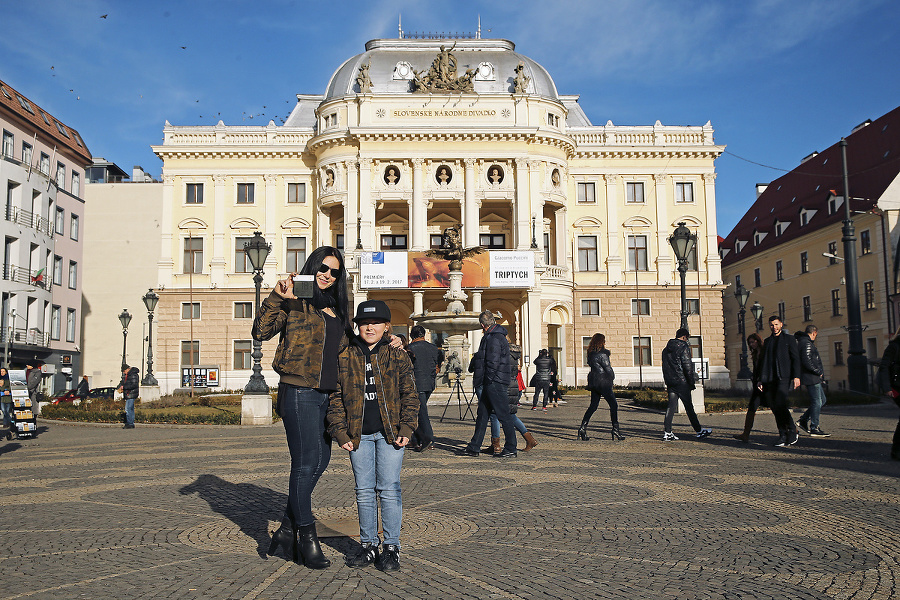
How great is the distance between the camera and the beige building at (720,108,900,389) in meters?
45.7

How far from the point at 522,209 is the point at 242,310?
19070 millimetres

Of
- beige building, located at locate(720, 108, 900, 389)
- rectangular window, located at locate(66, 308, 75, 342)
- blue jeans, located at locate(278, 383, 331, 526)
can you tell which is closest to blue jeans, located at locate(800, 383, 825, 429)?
blue jeans, located at locate(278, 383, 331, 526)

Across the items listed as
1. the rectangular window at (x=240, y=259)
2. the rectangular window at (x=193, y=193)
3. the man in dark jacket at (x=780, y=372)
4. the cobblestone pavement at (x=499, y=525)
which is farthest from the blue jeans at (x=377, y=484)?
the rectangular window at (x=193, y=193)

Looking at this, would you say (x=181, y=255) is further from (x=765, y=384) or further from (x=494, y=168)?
(x=765, y=384)

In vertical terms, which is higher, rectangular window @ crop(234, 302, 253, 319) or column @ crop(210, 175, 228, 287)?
column @ crop(210, 175, 228, 287)

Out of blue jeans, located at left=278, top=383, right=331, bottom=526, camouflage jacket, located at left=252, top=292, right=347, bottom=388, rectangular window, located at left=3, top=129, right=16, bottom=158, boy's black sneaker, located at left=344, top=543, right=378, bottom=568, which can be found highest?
rectangular window, located at left=3, top=129, right=16, bottom=158

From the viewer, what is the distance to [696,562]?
566cm

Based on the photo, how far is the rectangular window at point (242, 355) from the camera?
5047 cm

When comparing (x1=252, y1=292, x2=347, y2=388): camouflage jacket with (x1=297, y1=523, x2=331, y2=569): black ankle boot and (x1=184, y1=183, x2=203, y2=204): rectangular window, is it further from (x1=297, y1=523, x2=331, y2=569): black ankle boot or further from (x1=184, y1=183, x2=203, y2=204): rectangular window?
(x1=184, y1=183, x2=203, y2=204): rectangular window

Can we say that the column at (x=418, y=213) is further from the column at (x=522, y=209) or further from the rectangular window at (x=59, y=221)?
the rectangular window at (x=59, y=221)

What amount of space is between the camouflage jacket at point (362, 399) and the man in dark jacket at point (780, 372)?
8.85 metres

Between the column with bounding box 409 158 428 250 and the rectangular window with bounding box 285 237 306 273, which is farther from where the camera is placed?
the rectangular window with bounding box 285 237 306 273

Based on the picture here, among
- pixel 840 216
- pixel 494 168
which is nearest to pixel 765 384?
pixel 494 168

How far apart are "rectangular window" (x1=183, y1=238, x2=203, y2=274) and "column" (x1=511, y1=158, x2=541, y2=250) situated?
20.5m
